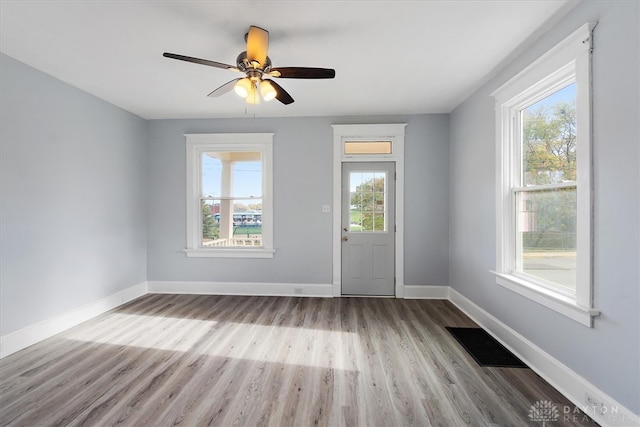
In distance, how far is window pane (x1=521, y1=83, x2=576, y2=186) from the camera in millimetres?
2088

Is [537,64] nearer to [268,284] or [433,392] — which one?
[433,392]

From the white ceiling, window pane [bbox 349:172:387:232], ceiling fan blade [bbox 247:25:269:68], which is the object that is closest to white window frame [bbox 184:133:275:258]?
the white ceiling

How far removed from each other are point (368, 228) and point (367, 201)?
1.36 feet

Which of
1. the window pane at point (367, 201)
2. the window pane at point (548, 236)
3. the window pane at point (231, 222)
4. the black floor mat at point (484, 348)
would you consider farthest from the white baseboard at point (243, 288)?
the window pane at point (548, 236)

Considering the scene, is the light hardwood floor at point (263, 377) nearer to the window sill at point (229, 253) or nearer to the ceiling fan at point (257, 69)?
the window sill at point (229, 253)

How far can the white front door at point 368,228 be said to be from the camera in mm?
4234

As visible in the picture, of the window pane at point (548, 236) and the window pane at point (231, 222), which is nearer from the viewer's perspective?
the window pane at point (548, 236)

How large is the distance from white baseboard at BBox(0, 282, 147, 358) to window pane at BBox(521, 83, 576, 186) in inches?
194

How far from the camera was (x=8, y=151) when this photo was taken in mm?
2566

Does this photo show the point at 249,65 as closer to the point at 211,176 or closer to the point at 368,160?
the point at 368,160

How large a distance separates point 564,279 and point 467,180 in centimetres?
171

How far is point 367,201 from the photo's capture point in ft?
14.0

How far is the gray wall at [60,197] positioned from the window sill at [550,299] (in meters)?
4.62

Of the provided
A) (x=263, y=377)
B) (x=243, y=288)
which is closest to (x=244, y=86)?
(x=263, y=377)
